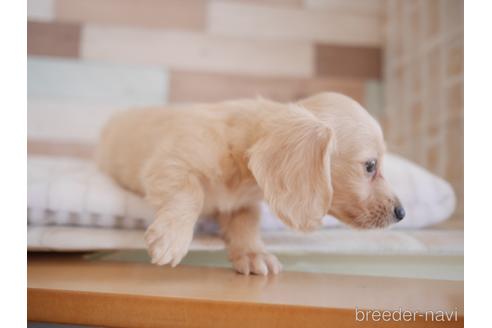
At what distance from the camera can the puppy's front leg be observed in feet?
3.27

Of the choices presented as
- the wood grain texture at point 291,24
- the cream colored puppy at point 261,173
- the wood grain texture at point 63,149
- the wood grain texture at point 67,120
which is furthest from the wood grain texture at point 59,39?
the cream colored puppy at point 261,173

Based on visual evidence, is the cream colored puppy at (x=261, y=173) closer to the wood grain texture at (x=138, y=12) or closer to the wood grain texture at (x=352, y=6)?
the wood grain texture at (x=138, y=12)

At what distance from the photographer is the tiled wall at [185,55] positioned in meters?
2.35

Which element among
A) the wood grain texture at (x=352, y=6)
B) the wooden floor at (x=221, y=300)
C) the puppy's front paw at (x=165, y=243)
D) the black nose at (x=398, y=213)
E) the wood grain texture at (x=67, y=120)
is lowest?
the wooden floor at (x=221, y=300)

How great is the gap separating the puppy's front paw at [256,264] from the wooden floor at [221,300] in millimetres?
50

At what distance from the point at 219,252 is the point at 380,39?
185cm

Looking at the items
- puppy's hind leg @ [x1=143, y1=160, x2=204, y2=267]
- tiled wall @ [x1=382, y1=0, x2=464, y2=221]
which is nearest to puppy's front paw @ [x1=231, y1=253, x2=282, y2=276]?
puppy's hind leg @ [x1=143, y1=160, x2=204, y2=267]

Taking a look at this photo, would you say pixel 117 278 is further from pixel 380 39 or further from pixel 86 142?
pixel 380 39

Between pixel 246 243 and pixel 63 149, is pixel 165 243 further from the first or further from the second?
pixel 63 149

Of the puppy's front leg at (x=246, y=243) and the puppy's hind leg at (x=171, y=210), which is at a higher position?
the puppy's hind leg at (x=171, y=210)

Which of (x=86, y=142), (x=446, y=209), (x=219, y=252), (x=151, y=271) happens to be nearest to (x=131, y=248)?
(x=151, y=271)

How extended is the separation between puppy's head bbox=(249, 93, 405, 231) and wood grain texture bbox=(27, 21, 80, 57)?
5.71 feet

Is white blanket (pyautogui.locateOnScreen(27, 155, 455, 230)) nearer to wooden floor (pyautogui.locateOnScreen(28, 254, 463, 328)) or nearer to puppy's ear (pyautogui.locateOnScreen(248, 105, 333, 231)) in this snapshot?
wooden floor (pyautogui.locateOnScreen(28, 254, 463, 328))
